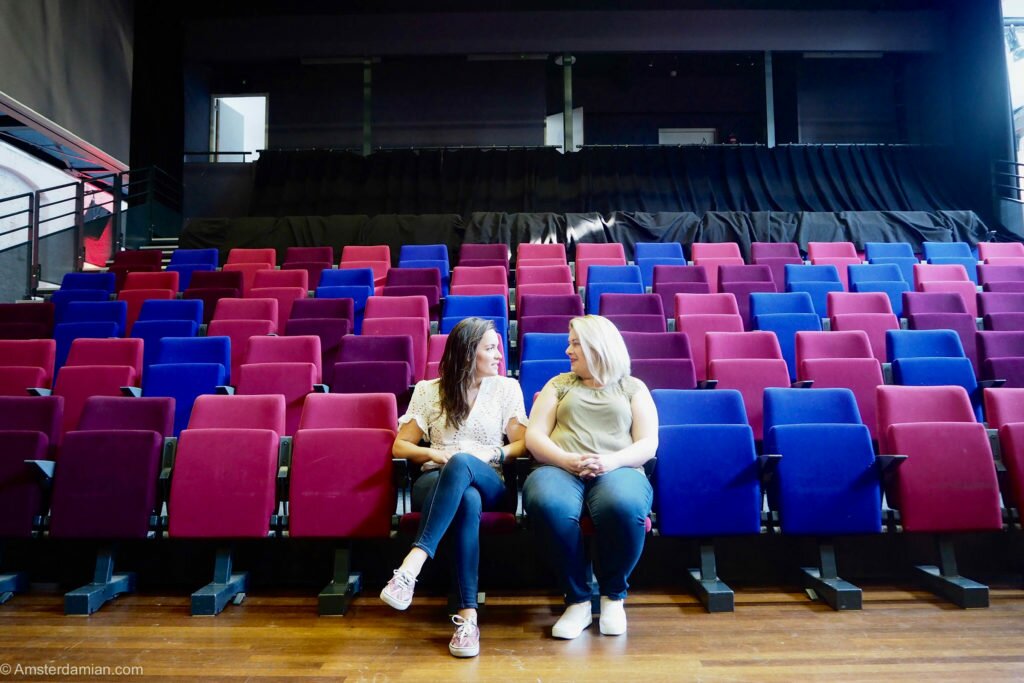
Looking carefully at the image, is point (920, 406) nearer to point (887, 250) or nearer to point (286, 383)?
point (286, 383)

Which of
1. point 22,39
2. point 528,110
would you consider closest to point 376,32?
point 528,110

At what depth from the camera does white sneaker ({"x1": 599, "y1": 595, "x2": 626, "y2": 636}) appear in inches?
45.8

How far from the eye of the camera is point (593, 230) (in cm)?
412

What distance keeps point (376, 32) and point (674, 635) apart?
18.1 feet

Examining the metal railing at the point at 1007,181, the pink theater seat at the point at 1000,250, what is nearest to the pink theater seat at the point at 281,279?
the pink theater seat at the point at 1000,250

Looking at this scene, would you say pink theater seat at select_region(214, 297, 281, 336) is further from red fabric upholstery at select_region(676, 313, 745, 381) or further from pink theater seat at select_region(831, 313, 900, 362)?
pink theater seat at select_region(831, 313, 900, 362)

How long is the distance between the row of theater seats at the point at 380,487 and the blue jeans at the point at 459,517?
116 millimetres

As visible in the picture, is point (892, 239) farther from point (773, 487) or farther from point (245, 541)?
point (245, 541)

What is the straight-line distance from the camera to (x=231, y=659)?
1072 mm

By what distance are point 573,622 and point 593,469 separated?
0.27 meters

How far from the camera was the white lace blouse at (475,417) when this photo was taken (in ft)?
4.62

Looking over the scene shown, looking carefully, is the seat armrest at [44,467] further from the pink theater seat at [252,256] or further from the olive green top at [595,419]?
the pink theater seat at [252,256]

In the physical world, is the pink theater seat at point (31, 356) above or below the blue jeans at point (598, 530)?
above

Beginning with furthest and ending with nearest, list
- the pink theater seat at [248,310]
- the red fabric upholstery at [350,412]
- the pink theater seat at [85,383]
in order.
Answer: the pink theater seat at [248,310], the pink theater seat at [85,383], the red fabric upholstery at [350,412]
